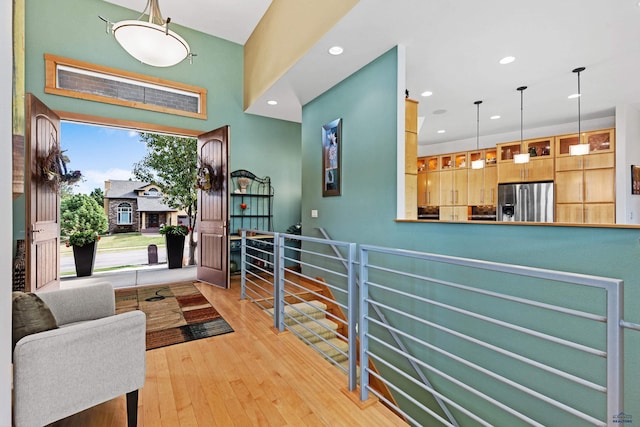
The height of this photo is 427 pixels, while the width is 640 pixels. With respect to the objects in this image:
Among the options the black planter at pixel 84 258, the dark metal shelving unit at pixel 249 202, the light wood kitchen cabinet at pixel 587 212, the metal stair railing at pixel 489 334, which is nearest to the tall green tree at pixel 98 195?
the black planter at pixel 84 258

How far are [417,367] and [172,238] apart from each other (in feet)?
15.9

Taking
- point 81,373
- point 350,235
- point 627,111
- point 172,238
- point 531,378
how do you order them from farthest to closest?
point 172,238, point 627,111, point 350,235, point 531,378, point 81,373

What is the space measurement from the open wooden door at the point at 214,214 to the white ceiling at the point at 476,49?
993mm

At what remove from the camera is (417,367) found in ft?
9.15

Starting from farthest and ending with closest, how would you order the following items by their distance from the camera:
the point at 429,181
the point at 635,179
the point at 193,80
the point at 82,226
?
the point at 429,181 < the point at 82,226 < the point at 635,179 < the point at 193,80

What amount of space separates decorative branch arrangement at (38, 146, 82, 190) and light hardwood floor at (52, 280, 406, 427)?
2592mm

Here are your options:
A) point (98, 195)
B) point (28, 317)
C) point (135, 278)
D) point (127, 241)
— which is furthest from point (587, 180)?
point (127, 241)

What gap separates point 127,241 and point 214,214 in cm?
515

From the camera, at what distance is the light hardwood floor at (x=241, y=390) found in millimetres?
1649

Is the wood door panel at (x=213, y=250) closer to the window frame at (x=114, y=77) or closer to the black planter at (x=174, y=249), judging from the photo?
the black planter at (x=174, y=249)

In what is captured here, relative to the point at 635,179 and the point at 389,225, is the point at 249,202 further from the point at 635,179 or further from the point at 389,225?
the point at 635,179

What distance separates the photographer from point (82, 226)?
5.94m
